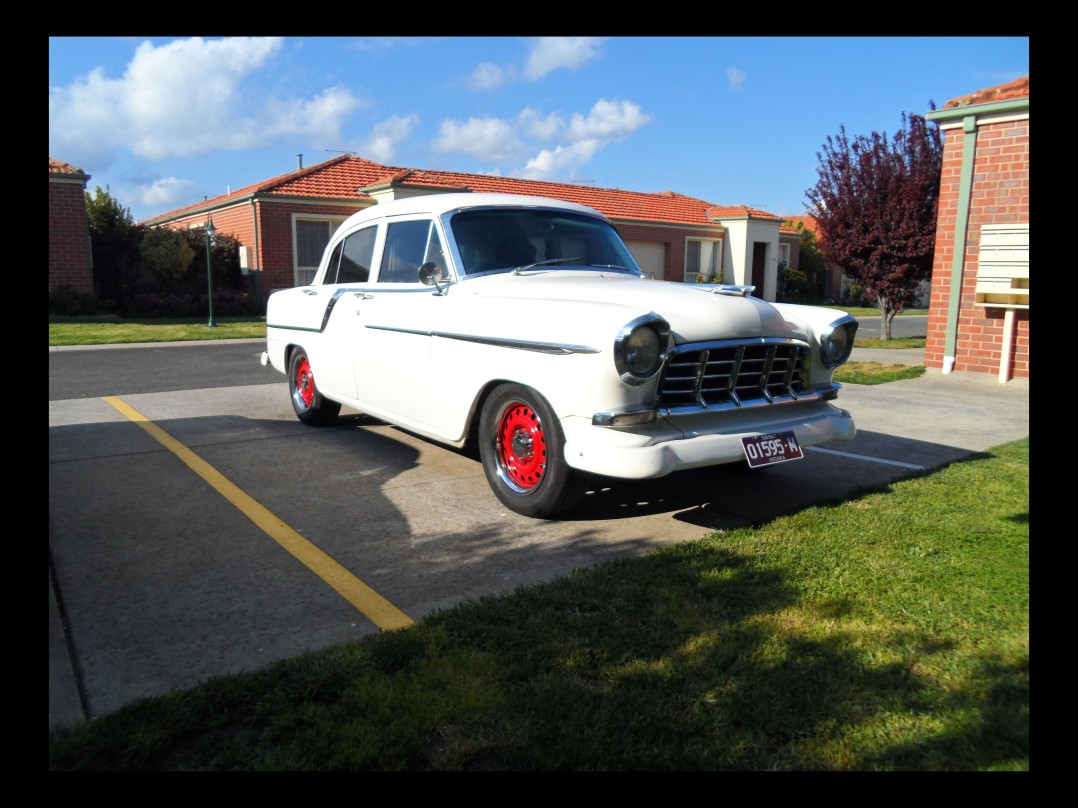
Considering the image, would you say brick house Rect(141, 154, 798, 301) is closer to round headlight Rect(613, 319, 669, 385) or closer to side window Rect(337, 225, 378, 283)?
side window Rect(337, 225, 378, 283)

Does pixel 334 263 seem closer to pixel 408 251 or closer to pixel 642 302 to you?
pixel 408 251

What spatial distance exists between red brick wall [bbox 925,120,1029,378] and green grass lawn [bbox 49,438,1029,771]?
7669 millimetres

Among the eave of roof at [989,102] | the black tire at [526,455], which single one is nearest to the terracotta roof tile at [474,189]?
the eave of roof at [989,102]

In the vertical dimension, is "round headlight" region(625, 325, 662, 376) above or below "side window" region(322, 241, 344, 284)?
below

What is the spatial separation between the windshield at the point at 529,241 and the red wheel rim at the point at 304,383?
8.35 feet

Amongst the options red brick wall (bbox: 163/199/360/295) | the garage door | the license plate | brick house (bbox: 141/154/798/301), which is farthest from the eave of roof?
the garage door

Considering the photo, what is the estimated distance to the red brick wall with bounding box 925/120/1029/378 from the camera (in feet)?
33.4

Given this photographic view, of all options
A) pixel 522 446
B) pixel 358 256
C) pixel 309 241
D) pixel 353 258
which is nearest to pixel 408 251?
pixel 358 256

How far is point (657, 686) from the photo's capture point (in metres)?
2.77

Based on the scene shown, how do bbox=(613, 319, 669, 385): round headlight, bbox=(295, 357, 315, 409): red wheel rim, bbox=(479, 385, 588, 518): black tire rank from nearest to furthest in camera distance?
bbox=(613, 319, 669, 385): round headlight < bbox=(479, 385, 588, 518): black tire < bbox=(295, 357, 315, 409): red wheel rim
